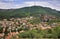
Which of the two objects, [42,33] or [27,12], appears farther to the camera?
[27,12]

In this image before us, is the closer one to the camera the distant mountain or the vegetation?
the vegetation

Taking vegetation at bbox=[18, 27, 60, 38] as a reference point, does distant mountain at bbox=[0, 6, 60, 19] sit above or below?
above

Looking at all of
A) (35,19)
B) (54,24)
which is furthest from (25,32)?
(54,24)

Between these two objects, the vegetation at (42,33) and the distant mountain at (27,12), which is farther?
the distant mountain at (27,12)

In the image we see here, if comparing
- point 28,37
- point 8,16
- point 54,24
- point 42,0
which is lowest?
point 28,37

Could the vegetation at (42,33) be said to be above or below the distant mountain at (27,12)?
below

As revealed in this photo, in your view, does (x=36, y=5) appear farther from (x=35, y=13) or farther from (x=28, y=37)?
(x=28, y=37)

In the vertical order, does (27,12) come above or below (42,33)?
above

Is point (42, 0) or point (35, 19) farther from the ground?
point (42, 0)
